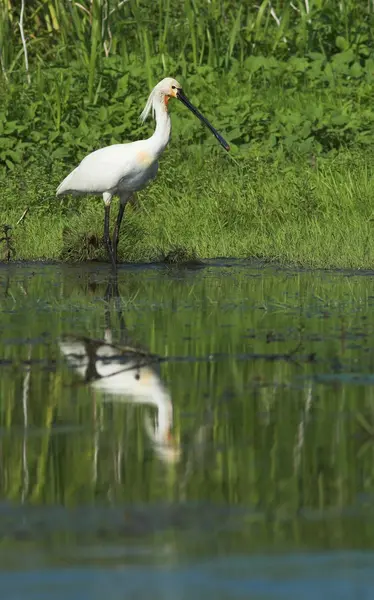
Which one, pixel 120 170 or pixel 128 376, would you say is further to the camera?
pixel 120 170

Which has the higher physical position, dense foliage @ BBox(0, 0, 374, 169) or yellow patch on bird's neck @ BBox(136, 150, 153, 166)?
dense foliage @ BBox(0, 0, 374, 169)

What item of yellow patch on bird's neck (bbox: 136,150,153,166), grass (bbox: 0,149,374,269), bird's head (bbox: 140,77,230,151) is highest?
bird's head (bbox: 140,77,230,151)

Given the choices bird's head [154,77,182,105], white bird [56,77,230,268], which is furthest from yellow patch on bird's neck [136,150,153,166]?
bird's head [154,77,182,105]

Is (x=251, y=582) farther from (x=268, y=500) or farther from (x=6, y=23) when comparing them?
(x=6, y=23)

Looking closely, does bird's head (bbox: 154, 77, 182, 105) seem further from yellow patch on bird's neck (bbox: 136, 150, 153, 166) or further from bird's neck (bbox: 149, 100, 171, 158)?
yellow patch on bird's neck (bbox: 136, 150, 153, 166)

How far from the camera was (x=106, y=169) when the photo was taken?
1238cm

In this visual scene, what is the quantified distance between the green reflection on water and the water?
1 centimetres

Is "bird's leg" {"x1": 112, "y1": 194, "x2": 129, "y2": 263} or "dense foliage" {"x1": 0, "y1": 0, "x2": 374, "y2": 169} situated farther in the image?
"dense foliage" {"x1": 0, "y1": 0, "x2": 374, "y2": 169}

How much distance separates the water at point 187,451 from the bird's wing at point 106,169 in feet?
10.8

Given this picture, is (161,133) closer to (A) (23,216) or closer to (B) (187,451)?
(A) (23,216)

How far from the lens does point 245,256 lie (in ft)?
40.6

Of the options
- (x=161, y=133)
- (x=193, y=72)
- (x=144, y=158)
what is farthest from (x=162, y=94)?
(x=193, y=72)

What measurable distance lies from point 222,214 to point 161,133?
3.75 ft

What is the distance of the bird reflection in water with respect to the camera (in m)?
5.20
